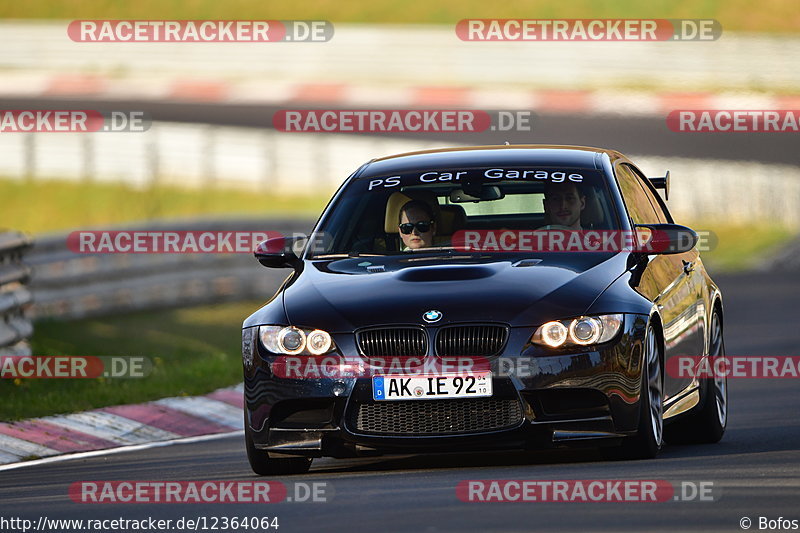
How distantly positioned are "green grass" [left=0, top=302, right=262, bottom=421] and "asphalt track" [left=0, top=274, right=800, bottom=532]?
1688 mm

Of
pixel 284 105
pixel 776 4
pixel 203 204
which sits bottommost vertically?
pixel 203 204

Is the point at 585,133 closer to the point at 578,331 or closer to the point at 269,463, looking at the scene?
the point at 269,463

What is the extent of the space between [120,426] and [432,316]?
3.70 meters

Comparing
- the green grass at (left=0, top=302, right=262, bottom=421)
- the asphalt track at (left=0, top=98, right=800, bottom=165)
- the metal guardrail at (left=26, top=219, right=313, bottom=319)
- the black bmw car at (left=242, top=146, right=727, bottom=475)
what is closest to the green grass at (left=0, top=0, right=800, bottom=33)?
the asphalt track at (left=0, top=98, right=800, bottom=165)

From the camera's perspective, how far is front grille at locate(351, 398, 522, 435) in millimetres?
8445

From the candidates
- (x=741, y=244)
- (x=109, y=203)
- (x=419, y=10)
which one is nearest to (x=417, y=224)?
(x=741, y=244)

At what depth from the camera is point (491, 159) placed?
10.1 m

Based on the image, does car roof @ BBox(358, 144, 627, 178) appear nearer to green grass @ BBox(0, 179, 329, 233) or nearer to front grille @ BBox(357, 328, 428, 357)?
front grille @ BBox(357, 328, 428, 357)

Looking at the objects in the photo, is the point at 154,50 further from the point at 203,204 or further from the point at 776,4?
the point at 776,4

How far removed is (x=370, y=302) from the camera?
868 centimetres

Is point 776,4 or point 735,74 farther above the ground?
point 776,4

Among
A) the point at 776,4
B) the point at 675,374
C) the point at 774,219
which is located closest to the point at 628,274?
the point at 675,374

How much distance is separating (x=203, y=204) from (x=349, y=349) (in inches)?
738

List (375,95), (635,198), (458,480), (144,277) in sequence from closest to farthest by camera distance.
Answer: (458,480) < (635,198) < (144,277) < (375,95)
